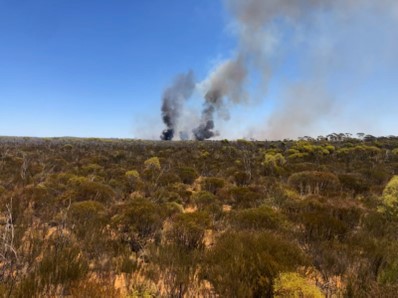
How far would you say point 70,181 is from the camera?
12.4 metres

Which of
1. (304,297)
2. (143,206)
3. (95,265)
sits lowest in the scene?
(95,265)

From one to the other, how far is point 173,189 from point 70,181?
4.09 metres

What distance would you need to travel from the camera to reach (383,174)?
15.1m

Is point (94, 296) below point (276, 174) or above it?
below

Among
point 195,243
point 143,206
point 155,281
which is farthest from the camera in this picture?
point 143,206

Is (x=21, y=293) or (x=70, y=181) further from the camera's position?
(x=70, y=181)

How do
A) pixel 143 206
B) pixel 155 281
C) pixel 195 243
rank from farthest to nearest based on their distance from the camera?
pixel 143 206 < pixel 195 243 < pixel 155 281

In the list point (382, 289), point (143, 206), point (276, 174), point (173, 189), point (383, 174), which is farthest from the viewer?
point (276, 174)

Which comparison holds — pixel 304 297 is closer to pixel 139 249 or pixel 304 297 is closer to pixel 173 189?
pixel 139 249

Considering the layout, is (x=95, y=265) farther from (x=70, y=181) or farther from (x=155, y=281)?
(x=70, y=181)

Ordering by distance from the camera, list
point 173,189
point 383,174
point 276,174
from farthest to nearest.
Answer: point 276,174
point 383,174
point 173,189

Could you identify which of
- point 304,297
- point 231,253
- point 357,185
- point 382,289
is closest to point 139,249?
point 231,253

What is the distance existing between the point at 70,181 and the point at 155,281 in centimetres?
903

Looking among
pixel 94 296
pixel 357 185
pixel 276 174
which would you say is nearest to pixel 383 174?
pixel 357 185
